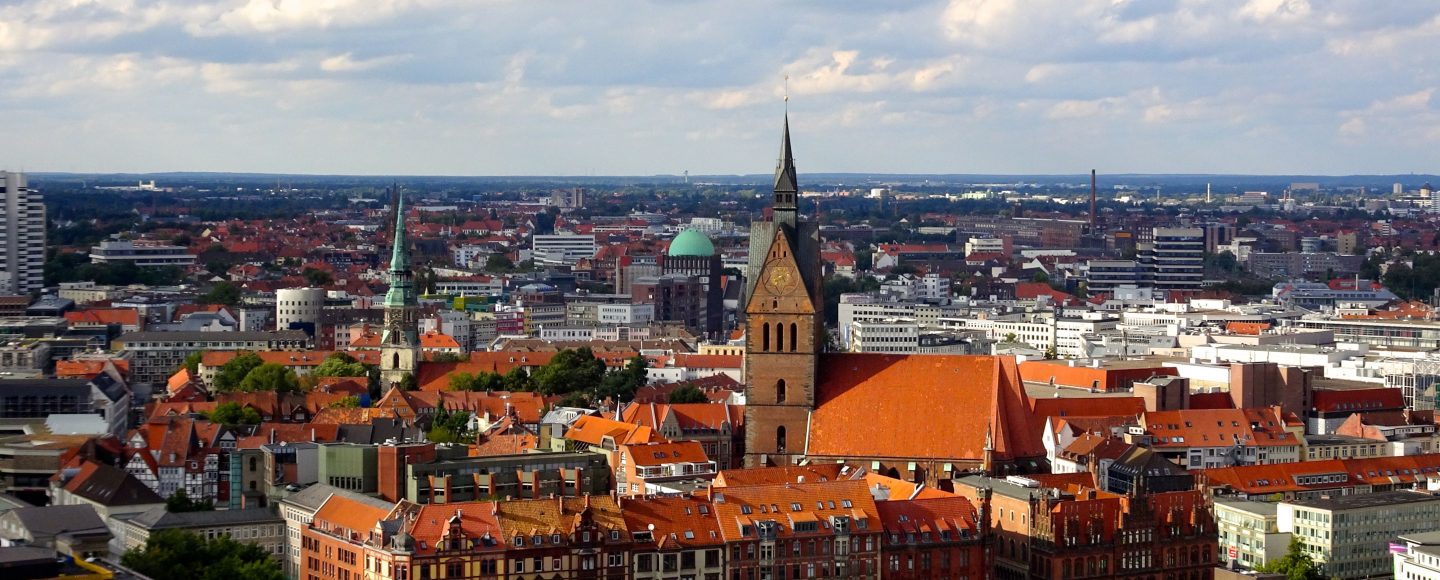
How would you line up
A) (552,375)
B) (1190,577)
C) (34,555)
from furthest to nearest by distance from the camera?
(552,375) < (1190,577) < (34,555)

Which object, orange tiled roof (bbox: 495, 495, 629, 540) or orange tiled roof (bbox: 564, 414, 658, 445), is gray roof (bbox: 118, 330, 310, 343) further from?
orange tiled roof (bbox: 495, 495, 629, 540)

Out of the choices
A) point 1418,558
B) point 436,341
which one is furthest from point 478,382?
point 1418,558

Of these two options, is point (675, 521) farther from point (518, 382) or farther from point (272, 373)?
point (272, 373)

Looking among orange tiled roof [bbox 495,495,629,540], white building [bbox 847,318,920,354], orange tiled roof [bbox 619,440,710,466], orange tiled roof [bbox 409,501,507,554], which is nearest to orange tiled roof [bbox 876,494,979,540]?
orange tiled roof [bbox 495,495,629,540]

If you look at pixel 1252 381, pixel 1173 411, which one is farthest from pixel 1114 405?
pixel 1252 381

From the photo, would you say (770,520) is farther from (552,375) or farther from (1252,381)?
(552,375)
